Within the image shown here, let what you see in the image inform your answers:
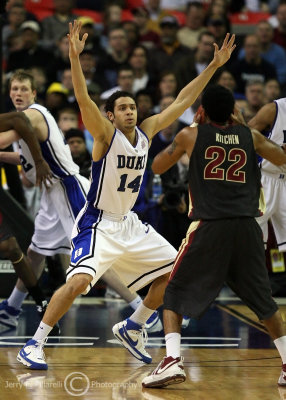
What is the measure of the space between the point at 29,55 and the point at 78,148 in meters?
3.89

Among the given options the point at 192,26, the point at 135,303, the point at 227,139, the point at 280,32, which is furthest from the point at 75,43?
the point at 280,32

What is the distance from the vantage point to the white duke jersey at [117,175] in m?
5.99

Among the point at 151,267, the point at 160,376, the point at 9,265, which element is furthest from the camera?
the point at 9,265

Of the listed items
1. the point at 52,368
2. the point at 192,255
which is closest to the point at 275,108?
the point at 192,255

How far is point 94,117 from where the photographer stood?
578 centimetres

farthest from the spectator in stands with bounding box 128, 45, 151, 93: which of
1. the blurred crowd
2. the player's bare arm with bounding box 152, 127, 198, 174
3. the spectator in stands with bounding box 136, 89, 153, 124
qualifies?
the player's bare arm with bounding box 152, 127, 198, 174

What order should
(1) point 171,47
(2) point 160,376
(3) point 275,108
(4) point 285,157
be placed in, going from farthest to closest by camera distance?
(1) point 171,47, (3) point 275,108, (4) point 285,157, (2) point 160,376

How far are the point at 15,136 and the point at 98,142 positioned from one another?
149 centimetres

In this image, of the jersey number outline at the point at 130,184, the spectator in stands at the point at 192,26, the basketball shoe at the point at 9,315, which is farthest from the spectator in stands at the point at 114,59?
the jersey number outline at the point at 130,184

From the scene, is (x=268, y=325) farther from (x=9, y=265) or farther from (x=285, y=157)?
(x=9, y=265)

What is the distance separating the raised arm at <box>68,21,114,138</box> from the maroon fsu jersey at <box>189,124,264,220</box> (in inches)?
31.5

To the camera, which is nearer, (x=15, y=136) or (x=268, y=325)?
(x=268, y=325)

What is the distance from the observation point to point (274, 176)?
27.2 feet

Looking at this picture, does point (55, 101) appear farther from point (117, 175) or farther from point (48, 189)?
point (117, 175)
